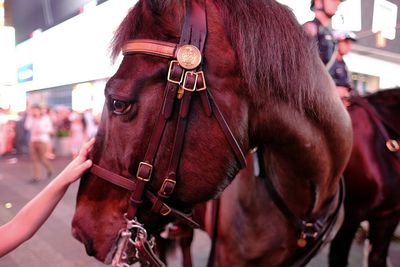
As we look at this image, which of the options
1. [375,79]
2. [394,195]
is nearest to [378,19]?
[375,79]

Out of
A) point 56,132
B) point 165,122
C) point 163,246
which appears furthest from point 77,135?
point 165,122

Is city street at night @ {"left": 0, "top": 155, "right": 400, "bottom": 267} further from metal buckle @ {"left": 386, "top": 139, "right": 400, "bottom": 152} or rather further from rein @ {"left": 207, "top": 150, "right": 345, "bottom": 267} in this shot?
metal buckle @ {"left": 386, "top": 139, "right": 400, "bottom": 152}

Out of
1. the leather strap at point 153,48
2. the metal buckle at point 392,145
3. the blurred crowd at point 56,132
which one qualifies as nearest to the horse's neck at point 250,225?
the leather strap at point 153,48

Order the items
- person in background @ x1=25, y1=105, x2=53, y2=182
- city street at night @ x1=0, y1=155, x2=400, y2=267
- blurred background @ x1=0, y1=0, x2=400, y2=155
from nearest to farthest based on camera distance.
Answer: city street at night @ x1=0, y1=155, x2=400, y2=267 → person in background @ x1=25, y1=105, x2=53, y2=182 → blurred background @ x1=0, y1=0, x2=400, y2=155

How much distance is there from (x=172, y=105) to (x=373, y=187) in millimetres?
2072

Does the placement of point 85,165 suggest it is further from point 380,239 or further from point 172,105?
point 380,239

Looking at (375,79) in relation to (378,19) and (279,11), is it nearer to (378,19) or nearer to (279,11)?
(378,19)

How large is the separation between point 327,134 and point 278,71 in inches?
17.5

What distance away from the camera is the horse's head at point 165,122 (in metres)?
1.26

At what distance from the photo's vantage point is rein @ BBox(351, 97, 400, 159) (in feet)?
9.02

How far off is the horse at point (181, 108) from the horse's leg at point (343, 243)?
166cm

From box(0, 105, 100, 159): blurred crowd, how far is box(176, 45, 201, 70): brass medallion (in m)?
11.8

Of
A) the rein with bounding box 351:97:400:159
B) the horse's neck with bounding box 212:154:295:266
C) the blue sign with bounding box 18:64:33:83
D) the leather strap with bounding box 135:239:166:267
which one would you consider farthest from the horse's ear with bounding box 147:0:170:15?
the blue sign with bounding box 18:64:33:83

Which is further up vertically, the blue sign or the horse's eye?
the horse's eye
